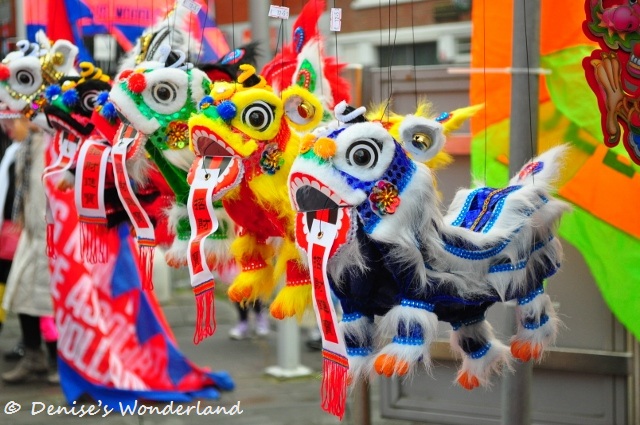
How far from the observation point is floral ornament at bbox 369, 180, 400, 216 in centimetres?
244

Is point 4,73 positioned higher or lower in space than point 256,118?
higher

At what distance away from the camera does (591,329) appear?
4.08 meters

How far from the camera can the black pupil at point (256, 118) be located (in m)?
2.78

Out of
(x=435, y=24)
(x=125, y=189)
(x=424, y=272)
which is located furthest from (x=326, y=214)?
(x=435, y=24)

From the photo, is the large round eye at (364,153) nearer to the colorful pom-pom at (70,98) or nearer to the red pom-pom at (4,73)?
the colorful pom-pom at (70,98)

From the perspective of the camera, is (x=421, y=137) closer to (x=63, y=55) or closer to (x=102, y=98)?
(x=102, y=98)

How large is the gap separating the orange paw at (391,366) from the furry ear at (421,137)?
0.54 meters

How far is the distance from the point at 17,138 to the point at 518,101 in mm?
3217

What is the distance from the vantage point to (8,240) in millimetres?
5672

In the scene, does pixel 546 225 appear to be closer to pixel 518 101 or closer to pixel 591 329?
pixel 518 101

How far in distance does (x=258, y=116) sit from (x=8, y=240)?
336 centimetres

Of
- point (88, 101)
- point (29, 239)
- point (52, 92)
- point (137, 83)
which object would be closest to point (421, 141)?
point (137, 83)

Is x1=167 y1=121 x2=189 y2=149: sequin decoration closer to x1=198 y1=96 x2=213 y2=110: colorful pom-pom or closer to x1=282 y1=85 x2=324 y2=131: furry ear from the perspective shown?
x1=198 y1=96 x2=213 y2=110: colorful pom-pom

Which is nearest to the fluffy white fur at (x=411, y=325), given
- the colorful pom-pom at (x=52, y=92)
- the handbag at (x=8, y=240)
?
the colorful pom-pom at (x=52, y=92)
